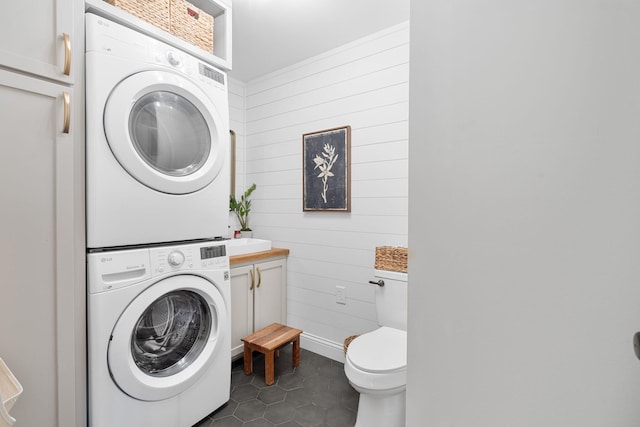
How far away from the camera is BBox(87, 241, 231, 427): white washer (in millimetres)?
1221

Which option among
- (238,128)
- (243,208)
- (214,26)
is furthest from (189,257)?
(238,128)

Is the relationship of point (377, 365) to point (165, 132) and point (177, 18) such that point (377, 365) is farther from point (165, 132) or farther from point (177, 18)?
point (177, 18)

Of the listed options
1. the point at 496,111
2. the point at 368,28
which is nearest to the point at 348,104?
the point at 368,28

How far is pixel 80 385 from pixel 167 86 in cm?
139

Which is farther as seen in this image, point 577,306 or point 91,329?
point 91,329

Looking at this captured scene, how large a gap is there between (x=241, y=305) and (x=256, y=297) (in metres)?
0.15

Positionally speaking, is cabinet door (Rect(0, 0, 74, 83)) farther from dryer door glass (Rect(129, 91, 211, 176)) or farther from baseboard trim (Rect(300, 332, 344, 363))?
baseboard trim (Rect(300, 332, 344, 363))

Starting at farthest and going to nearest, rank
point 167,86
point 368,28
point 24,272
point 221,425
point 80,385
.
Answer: point 368,28, point 221,425, point 167,86, point 80,385, point 24,272

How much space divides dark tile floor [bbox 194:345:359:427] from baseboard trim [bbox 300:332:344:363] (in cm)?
6

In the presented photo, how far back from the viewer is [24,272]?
1056mm

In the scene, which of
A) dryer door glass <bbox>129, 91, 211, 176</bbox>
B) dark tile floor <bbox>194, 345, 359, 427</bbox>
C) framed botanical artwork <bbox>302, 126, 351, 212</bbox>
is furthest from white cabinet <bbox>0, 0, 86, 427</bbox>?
framed botanical artwork <bbox>302, 126, 351, 212</bbox>

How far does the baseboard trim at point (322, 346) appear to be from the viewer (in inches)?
90.0

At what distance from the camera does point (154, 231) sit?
55.0 inches

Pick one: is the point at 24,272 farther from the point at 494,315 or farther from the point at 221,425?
the point at 494,315
